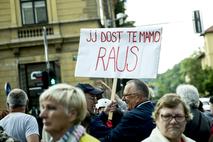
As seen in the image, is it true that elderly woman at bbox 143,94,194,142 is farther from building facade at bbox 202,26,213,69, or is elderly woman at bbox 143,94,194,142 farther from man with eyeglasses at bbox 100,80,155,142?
building facade at bbox 202,26,213,69

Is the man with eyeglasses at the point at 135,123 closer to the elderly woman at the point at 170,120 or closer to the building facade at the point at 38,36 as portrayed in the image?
the elderly woman at the point at 170,120

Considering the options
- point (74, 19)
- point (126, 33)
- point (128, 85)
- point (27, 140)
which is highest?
point (74, 19)

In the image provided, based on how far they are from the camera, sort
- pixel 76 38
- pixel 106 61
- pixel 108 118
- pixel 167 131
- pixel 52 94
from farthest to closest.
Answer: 1. pixel 76 38
2. pixel 106 61
3. pixel 108 118
4. pixel 167 131
5. pixel 52 94

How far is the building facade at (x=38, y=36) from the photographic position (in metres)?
30.8

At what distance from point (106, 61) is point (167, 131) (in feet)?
8.71

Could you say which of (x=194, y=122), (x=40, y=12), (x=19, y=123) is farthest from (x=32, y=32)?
(x=194, y=122)

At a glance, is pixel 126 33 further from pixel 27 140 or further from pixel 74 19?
pixel 74 19

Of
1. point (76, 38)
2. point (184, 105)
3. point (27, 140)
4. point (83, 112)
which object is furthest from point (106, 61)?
point (76, 38)

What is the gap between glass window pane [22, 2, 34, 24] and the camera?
31.2 metres

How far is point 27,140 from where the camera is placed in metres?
7.67

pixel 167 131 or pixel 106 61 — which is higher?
pixel 106 61

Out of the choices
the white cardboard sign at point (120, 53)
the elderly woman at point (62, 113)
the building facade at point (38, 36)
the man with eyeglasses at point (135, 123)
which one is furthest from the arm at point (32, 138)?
the building facade at point (38, 36)

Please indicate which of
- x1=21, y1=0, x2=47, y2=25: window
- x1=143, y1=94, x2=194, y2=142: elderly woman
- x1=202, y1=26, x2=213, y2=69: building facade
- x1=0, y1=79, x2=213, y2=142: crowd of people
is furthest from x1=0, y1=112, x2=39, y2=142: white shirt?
x1=202, y1=26, x2=213, y2=69: building facade

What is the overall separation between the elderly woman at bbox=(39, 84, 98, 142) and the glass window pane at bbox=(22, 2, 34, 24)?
1054 inches
